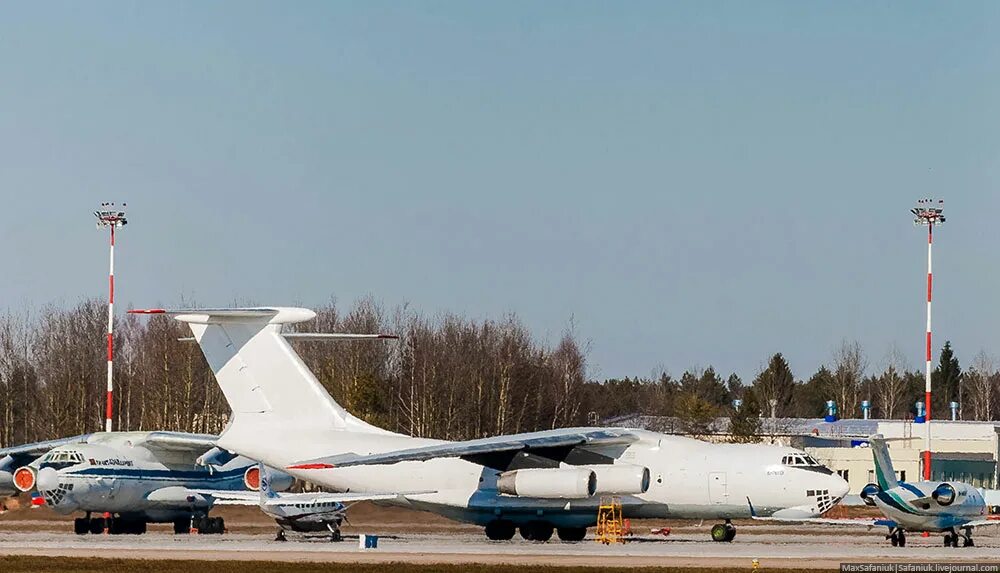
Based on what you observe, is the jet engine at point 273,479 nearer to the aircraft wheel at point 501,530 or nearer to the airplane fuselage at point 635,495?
the airplane fuselage at point 635,495

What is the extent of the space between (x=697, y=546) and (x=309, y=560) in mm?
7827

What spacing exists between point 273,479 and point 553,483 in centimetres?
760

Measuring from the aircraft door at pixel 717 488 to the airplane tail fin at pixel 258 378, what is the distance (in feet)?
25.5

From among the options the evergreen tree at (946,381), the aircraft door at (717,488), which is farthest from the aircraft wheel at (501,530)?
the evergreen tree at (946,381)

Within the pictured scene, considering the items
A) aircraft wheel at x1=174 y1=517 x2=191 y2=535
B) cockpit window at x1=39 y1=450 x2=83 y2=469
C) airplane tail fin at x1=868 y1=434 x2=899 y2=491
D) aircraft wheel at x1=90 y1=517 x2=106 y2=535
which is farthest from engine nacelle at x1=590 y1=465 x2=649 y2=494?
aircraft wheel at x1=90 y1=517 x2=106 y2=535

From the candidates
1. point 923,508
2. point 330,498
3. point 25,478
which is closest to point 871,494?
point 923,508

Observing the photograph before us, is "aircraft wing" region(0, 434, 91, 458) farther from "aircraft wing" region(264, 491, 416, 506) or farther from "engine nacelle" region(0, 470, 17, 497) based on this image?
"aircraft wing" region(264, 491, 416, 506)

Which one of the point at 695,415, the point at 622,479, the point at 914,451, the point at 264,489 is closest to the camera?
the point at 622,479

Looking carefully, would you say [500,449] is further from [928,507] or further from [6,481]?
[6,481]

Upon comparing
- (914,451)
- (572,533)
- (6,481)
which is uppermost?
(914,451)

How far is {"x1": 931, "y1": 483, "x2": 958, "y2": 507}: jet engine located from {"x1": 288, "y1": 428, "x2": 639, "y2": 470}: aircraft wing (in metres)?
5.68

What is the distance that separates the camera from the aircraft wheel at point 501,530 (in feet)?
100.0

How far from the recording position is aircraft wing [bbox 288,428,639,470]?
28203mm

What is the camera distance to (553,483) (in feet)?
95.0
